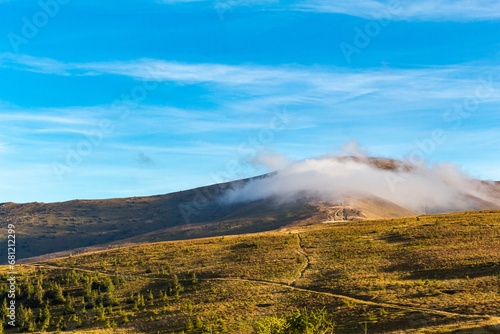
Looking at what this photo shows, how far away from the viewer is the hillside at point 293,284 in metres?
43.3

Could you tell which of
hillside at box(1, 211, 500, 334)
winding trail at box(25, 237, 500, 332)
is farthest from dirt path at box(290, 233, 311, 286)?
hillside at box(1, 211, 500, 334)

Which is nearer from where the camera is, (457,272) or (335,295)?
(335,295)

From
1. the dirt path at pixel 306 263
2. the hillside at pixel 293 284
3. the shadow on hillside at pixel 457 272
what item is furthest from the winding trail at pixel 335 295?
the shadow on hillside at pixel 457 272

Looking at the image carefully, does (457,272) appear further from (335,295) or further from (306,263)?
(306,263)

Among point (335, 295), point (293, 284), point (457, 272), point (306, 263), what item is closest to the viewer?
point (335, 295)

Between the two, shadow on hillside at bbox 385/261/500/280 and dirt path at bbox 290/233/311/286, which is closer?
shadow on hillside at bbox 385/261/500/280

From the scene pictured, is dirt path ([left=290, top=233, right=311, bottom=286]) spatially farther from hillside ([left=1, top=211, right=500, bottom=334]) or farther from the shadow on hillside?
the shadow on hillside

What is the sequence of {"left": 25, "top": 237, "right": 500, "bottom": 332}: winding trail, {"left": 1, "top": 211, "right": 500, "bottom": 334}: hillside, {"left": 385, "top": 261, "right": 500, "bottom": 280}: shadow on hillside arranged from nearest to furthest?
{"left": 25, "top": 237, "right": 500, "bottom": 332}: winding trail → {"left": 1, "top": 211, "right": 500, "bottom": 334}: hillside → {"left": 385, "top": 261, "right": 500, "bottom": 280}: shadow on hillside

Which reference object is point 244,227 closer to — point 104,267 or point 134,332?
point 104,267

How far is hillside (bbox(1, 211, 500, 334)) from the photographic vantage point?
4331 centimetres

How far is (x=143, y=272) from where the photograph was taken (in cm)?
7288

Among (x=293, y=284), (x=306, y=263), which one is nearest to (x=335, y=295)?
(x=293, y=284)

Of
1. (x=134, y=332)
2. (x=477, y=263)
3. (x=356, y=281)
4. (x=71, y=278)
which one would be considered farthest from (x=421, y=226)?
(x=71, y=278)

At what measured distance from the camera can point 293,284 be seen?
2260 inches
